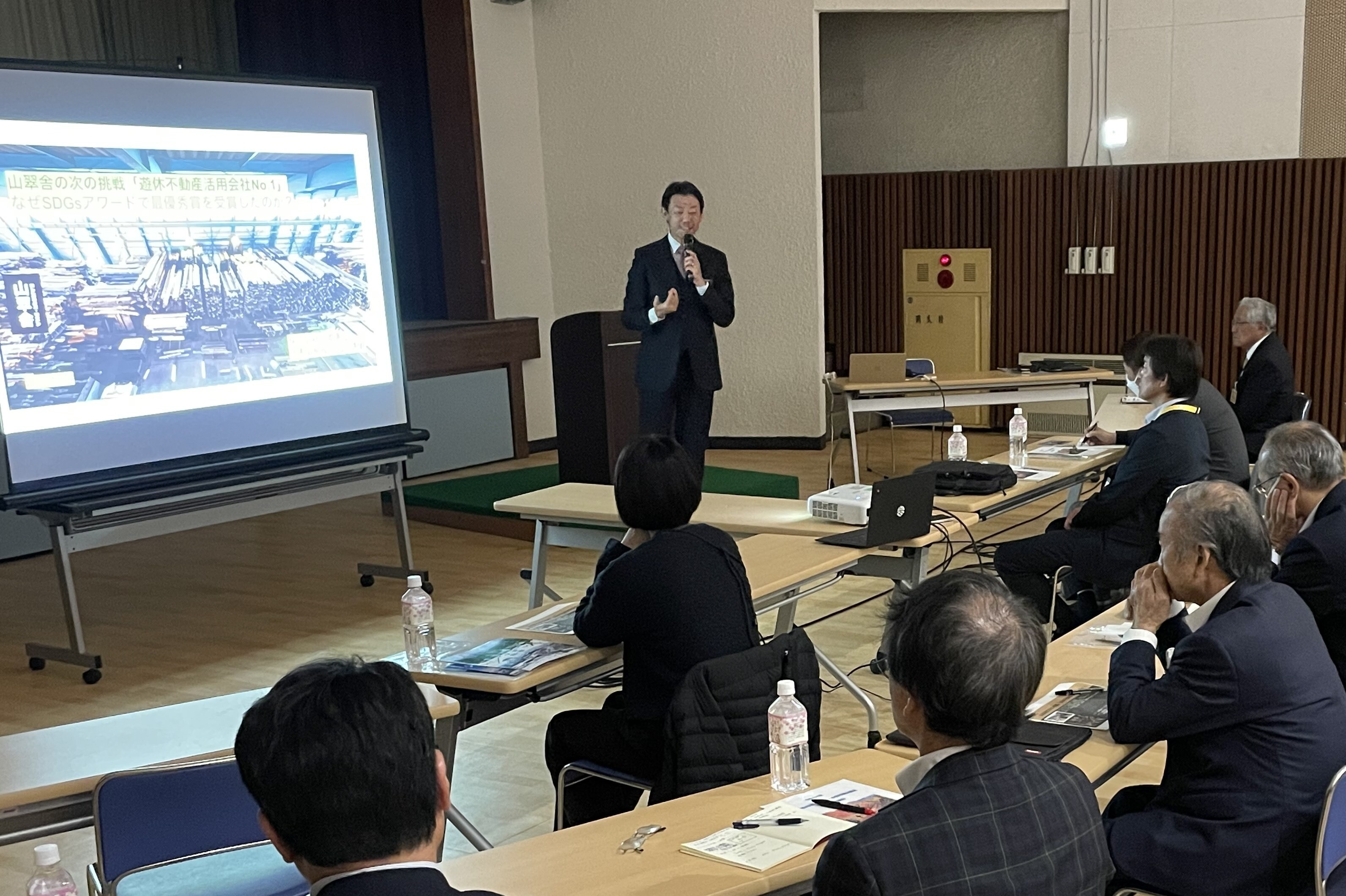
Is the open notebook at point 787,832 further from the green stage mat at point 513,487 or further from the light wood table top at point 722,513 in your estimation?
the green stage mat at point 513,487

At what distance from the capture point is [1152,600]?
277 cm

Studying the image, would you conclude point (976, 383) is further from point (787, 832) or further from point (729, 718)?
point (787, 832)

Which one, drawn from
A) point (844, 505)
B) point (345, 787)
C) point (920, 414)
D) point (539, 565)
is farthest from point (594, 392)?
point (345, 787)

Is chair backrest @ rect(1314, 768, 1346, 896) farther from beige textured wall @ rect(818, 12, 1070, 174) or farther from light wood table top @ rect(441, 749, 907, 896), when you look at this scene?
beige textured wall @ rect(818, 12, 1070, 174)

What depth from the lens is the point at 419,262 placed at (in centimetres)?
1055

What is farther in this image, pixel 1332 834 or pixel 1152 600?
pixel 1152 600

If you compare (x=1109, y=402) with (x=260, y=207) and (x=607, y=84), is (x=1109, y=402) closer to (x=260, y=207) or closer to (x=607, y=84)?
(x=260, y=207)

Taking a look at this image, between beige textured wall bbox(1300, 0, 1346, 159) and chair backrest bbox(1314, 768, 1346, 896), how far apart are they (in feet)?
26.8

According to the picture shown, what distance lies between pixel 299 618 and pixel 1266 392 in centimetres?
502

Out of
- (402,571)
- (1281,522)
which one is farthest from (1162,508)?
(402,571)

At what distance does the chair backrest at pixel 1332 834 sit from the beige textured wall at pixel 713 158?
7.91m

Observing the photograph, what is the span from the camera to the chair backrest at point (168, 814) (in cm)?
223

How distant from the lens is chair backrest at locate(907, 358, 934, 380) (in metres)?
8.50

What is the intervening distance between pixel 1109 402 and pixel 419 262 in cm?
577
